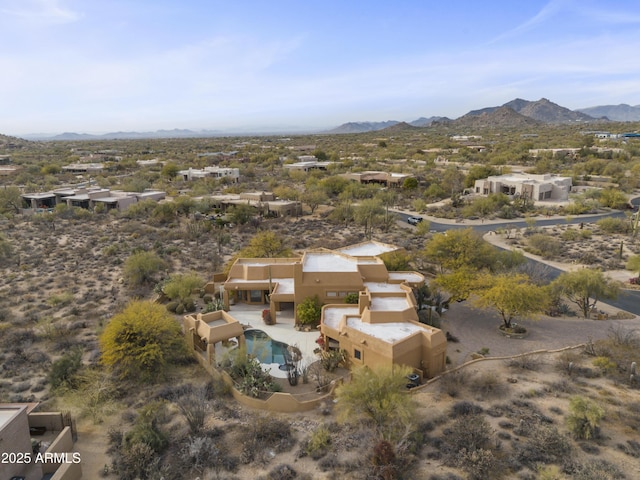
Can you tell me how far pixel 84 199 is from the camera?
204ft

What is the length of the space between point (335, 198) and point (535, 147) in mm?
77728

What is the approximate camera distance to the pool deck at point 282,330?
78.9ft

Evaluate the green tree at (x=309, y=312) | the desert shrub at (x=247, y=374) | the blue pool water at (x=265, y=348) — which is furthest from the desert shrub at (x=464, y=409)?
the green tree at (x=309, y=312)

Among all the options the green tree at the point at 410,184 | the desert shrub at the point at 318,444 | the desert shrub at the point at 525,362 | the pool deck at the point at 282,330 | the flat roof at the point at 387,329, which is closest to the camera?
the desert shrub at the point at 318,444

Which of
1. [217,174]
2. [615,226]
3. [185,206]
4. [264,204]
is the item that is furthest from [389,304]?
[217,174]

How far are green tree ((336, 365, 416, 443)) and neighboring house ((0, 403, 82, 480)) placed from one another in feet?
32.6

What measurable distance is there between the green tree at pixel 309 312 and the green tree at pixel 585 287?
16.6m

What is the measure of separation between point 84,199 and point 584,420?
64936 millimetres

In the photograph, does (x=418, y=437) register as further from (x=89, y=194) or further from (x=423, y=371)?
(x=89, y=194)

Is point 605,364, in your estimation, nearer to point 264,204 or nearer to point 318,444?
point 318,444

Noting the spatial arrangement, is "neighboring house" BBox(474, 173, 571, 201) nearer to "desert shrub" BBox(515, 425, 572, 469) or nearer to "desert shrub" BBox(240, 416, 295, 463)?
"desert shrub" BBox(515, 425, 572, 469)

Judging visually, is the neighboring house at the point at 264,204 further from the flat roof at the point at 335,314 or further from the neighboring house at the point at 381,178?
the flat roof at the point at 335,314

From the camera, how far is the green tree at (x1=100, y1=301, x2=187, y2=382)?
21.1 metres

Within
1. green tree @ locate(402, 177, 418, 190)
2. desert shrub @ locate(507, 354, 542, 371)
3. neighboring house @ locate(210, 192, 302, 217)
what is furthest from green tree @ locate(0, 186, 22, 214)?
desert shrub @ locate(507, 354, 542, 371)
